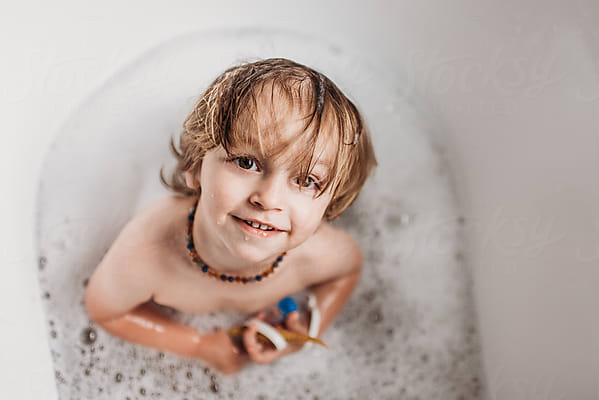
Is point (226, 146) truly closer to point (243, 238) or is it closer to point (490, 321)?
point (243, 238)

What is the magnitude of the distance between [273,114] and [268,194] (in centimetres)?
10

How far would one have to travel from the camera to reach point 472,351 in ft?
3.57

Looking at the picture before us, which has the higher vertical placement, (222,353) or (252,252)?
(252,252)

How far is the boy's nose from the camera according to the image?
0.71 metres

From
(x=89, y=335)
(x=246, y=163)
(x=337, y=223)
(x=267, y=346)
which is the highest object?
(x=246, y=163)

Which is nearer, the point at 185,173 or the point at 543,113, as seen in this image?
Result: the point at 185,173

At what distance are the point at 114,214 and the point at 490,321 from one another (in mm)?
729

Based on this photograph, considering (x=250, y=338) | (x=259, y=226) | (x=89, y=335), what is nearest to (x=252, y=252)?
(x=259, y=226)

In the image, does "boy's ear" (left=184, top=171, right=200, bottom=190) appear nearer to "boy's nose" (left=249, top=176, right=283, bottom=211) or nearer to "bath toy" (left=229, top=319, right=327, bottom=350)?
"boy's nose" (left=249, top=176, right=283, bottom=211)

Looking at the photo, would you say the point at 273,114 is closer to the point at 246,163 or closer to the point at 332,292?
the point at 246,163

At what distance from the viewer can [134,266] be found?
0.96 metres

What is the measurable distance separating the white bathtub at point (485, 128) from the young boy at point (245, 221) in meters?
0.20

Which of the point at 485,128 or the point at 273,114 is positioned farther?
the point at 485,128

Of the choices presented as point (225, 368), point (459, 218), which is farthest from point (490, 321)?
point (225, 368)
